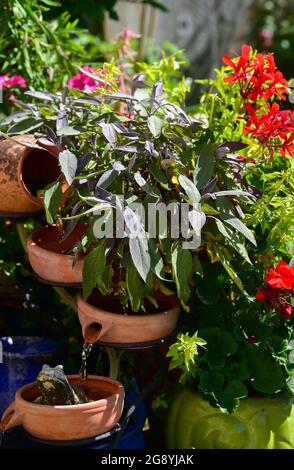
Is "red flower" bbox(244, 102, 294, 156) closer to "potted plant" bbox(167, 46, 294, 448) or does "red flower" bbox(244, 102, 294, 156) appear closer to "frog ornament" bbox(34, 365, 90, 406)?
"potted plant" bbox(167, 46, 294, 448)

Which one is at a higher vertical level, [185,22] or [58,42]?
[58,42]

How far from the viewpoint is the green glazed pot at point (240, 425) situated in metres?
1.68

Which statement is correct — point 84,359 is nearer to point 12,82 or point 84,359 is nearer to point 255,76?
point 255,76

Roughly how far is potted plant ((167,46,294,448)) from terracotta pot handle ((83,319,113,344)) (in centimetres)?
17

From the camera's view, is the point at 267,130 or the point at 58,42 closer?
the point at 267,130

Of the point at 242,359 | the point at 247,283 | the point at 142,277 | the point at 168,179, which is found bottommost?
the point at 242,359

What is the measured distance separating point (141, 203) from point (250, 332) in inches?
17.3

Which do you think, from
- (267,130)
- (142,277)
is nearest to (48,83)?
(267,130)

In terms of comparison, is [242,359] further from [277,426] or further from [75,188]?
[75,188]

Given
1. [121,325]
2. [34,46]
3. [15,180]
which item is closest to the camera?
[121,325]

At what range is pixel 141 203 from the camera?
1.53 meters

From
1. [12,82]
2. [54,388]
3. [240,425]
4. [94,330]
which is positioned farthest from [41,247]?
[12,82]

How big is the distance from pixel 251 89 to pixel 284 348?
0.62m

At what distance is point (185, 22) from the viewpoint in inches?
205
